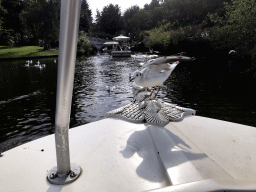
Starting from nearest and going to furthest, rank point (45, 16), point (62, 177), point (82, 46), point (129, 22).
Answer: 1. point (62, 177)
2. point (45, 16)
3. point (82, 46)
4. point (129, 22)

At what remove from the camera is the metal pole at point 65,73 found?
1.45 metres

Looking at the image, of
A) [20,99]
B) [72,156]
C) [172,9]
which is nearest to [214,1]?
[172,9]

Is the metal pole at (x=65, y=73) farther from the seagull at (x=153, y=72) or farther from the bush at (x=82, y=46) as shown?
the bush at (x=82, y=46)

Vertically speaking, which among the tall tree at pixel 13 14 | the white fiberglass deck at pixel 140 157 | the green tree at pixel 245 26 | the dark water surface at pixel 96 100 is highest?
the tall tree at pixel 13 14

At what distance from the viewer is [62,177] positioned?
1912 millimetres

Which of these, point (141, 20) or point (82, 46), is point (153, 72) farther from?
point (141, 20)

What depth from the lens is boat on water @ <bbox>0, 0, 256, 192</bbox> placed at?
1557 mm

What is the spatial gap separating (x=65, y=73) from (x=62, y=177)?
1.05 meters

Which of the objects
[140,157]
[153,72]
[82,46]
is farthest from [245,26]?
[82,46]

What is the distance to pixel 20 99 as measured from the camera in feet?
31.5

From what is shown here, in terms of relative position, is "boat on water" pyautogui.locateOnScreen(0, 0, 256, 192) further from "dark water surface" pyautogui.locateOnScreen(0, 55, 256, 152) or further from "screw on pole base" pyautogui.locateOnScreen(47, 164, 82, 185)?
"dark water surface" pyautogui.locateOnScreen(0, 55, 256, 152)

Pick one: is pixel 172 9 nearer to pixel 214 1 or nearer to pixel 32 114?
pixel 214 1

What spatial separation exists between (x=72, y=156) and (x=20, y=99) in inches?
338

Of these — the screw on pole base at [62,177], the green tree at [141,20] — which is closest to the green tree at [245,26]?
the screw on pole base at [62,177]
